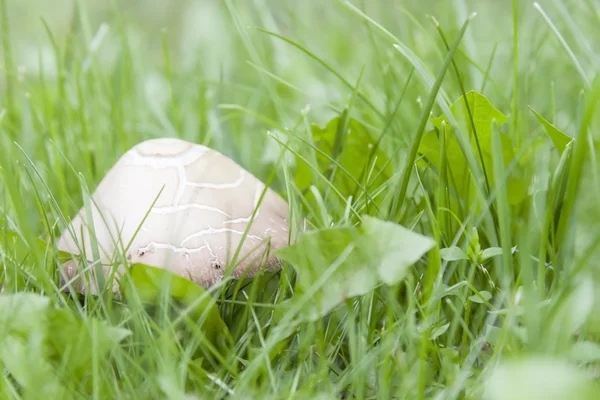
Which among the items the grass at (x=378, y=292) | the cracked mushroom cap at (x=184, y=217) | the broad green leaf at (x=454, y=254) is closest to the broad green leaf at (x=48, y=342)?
the grass at (x=378, y=292)

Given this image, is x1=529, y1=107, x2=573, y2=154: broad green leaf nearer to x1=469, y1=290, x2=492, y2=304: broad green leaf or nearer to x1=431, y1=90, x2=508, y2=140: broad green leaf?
x1=431, y1=90, x2=508, y2=140: broad green leaf

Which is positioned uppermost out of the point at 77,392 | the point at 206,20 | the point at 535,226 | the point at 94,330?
the point at 206,20

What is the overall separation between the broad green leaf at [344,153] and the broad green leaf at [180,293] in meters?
0.51

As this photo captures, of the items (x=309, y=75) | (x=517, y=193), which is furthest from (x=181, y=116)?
(x=517, y=193)

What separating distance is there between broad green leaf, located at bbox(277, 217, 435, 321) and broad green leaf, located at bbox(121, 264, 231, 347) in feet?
0.50

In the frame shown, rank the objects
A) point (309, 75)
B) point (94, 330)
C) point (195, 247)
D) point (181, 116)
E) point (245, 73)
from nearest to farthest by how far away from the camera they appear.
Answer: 1. point (94, 330)
2. point (195, 247)
3. point (181, 116)
4. point (309, 75)
5. point (245, 73)

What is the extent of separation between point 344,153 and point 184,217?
1.61 ft

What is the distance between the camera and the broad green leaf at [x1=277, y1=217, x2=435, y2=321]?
37.4 inches

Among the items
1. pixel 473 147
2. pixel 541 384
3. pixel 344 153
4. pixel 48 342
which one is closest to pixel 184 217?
pixel 48 342

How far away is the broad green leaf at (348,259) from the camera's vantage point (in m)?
0.95

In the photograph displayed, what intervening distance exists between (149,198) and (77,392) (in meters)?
→ 0.44

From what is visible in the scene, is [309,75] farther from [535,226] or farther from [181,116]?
[535,226]

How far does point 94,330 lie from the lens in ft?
2.94

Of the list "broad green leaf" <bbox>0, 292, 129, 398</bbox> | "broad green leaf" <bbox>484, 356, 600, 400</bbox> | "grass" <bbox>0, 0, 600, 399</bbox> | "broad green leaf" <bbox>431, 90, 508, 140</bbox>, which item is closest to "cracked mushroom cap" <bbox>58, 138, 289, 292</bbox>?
"grass" <bbox>0, 0, 600, 399</bbox>
